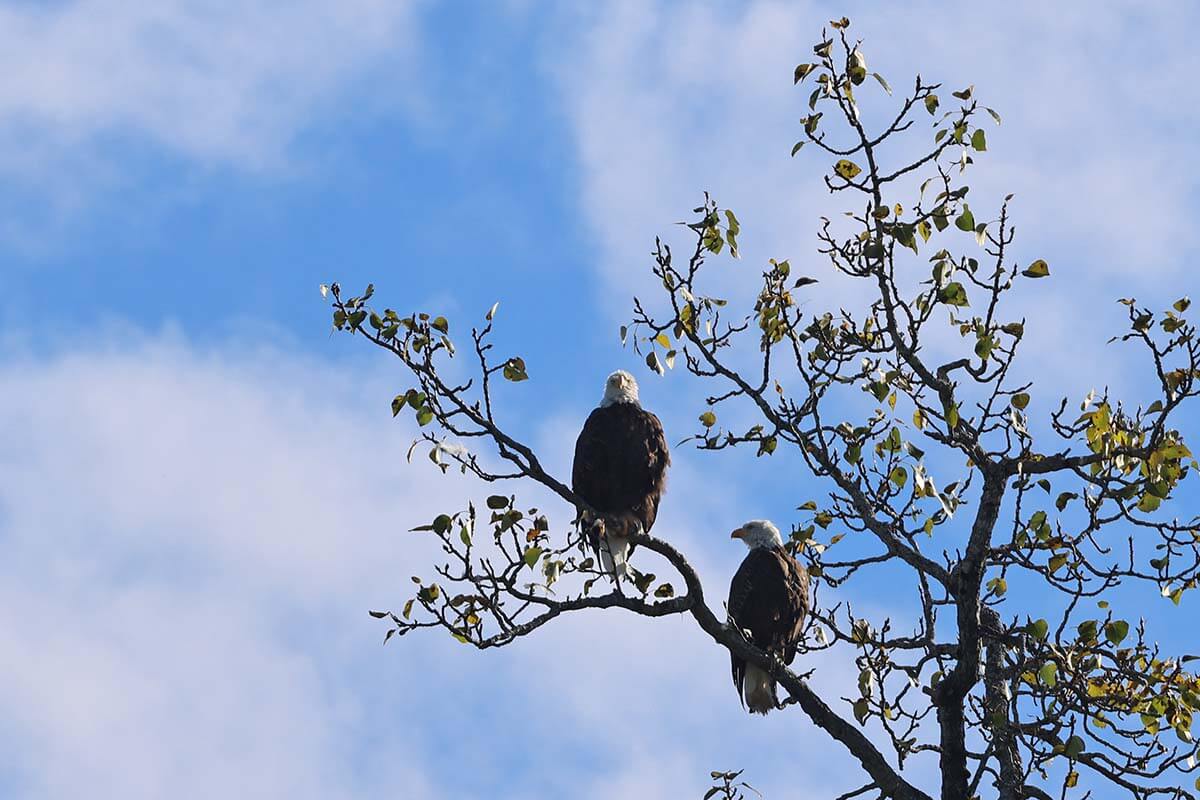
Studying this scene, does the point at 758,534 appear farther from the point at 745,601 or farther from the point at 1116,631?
the point at 1116,631

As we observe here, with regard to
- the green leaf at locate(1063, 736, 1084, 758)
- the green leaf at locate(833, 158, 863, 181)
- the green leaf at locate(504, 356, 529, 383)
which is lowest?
the green leaf at locate(1063, 736, 1084, 758)

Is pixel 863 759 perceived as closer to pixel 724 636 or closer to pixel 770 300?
pixel 724 636

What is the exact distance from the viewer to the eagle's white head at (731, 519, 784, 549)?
8344 millimetres

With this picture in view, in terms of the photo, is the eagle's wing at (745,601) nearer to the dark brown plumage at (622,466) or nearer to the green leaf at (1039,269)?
the dark brown plumage at (622,466)

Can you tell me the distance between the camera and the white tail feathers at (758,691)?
25.9 feet

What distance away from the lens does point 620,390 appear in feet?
25.7

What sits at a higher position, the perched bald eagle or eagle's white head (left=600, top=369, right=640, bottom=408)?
eagle's white head (left=600, top=369, right=640, bottom=408)

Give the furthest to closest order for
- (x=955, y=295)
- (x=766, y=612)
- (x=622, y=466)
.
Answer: (x=766, y=612)
(x=622, y=466)
(x=955, y=295)

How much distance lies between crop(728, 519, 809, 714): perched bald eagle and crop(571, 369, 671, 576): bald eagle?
0.78 metres

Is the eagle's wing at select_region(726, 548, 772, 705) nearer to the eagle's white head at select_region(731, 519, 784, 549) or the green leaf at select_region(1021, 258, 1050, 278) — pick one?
the eagle's white head at select_region(731, 519, 784, 549)

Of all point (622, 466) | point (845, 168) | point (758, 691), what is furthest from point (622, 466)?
point (845, 168)

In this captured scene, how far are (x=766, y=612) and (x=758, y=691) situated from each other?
1.45ft

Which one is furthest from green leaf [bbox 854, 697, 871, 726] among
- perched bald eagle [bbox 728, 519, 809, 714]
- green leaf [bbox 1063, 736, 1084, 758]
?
perched bald eagle [bbox 728, 519, 809, 714]

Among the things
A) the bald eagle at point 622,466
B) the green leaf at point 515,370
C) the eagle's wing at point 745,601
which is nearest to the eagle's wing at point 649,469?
the bald eagle at point 622,466
